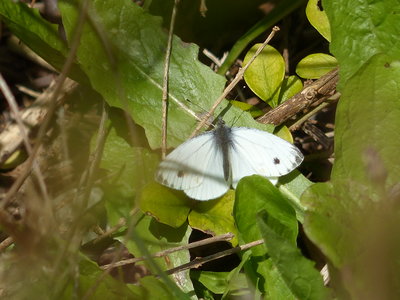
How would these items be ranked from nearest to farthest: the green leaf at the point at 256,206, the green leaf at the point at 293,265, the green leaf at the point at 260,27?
the green leaf at the point at 293,265 < the green leaf at the point at 256,206 < the green leaf at the point at 260,27

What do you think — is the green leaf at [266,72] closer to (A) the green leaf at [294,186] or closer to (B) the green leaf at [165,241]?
(A) the green leaf at [294,186]

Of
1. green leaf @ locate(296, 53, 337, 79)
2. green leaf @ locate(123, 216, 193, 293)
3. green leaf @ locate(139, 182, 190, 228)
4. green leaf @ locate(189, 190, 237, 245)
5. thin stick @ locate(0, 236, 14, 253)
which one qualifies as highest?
green leaf @ locate(296, 53, 337, 79)

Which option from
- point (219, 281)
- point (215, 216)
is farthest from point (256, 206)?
point (219, 281)

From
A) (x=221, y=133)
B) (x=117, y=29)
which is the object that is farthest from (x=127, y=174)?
(x=117, y=29)

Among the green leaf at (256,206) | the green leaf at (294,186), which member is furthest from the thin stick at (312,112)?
the green leaf at (256,206)

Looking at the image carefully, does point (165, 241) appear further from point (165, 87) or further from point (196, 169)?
point (165, 87)

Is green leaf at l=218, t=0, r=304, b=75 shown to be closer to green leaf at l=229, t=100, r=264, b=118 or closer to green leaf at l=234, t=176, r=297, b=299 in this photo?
green leaf at l=229, t=100, r=264, b=118

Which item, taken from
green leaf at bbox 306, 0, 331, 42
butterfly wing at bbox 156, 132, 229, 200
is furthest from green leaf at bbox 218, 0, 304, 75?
butterfly wing at bbox 156, 132, 229, 200
